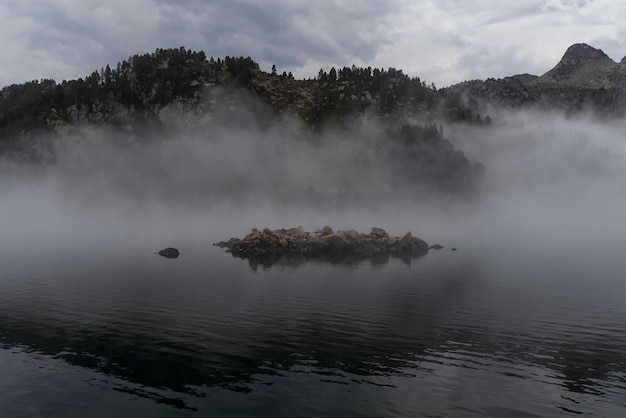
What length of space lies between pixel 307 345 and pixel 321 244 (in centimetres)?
9370

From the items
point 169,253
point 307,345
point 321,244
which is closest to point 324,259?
point 321,244

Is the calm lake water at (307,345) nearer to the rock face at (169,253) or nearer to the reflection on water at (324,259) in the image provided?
the reflection on water at (324,259)

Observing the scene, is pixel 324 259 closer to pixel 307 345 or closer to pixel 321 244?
pixel 321 244

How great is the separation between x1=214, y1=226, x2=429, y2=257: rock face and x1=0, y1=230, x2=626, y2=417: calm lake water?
4350 centimetres

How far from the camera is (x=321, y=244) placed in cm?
13900

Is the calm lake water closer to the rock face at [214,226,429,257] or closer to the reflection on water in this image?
the reflection on water

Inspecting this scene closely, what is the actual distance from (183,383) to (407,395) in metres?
18.3

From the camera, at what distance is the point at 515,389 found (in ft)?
114

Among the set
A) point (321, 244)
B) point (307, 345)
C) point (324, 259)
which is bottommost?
point (307, 345)

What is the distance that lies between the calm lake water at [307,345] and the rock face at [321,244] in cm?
4350

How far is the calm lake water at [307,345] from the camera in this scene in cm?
3231

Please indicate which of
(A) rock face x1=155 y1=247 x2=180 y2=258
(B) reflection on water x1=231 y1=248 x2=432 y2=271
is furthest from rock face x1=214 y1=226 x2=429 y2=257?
(A) rock face x1=155 y1=247 x2=180 y2=258

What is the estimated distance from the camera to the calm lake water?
3231 cm

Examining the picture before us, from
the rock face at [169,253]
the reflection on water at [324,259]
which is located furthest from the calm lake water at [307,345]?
the rock face at [169,253]
